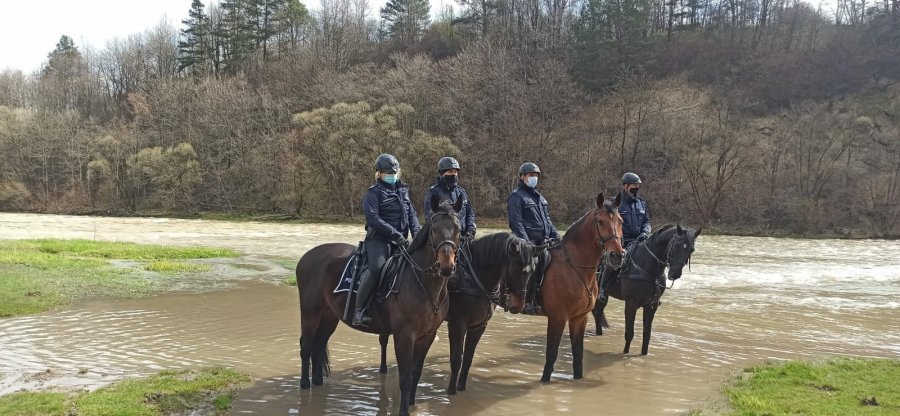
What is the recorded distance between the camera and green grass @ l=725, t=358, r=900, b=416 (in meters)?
6.91

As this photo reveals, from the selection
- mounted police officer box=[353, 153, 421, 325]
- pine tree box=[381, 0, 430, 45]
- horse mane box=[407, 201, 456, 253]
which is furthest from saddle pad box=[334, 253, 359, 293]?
pine tree box=[381, 0, 430, 45]

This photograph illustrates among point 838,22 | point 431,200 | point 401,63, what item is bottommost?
point 431,200

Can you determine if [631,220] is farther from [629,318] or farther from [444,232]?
[444,232]

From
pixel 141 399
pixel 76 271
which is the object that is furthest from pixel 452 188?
pixel 76 271

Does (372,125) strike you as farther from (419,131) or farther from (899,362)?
(899,362)

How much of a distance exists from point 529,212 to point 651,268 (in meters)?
2.55

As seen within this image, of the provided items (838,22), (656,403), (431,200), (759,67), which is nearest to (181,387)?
(431,200)

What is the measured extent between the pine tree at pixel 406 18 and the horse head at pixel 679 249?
86130 millimetres

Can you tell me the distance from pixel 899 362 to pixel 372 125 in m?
44.7

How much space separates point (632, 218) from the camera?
10.6 m

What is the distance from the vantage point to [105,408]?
6.64 metres

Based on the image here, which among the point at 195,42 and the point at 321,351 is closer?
the point at 321,351

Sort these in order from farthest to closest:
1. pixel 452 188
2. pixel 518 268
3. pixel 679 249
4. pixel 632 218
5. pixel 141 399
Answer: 1. pixel 632 218
2. pixel 679 249
3. pixel 452 188
4. pixel 518 268
5. pixel 141 399

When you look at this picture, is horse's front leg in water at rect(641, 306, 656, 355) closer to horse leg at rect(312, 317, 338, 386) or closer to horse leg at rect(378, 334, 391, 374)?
horse leg at rect(378, 334, 391, 374)
